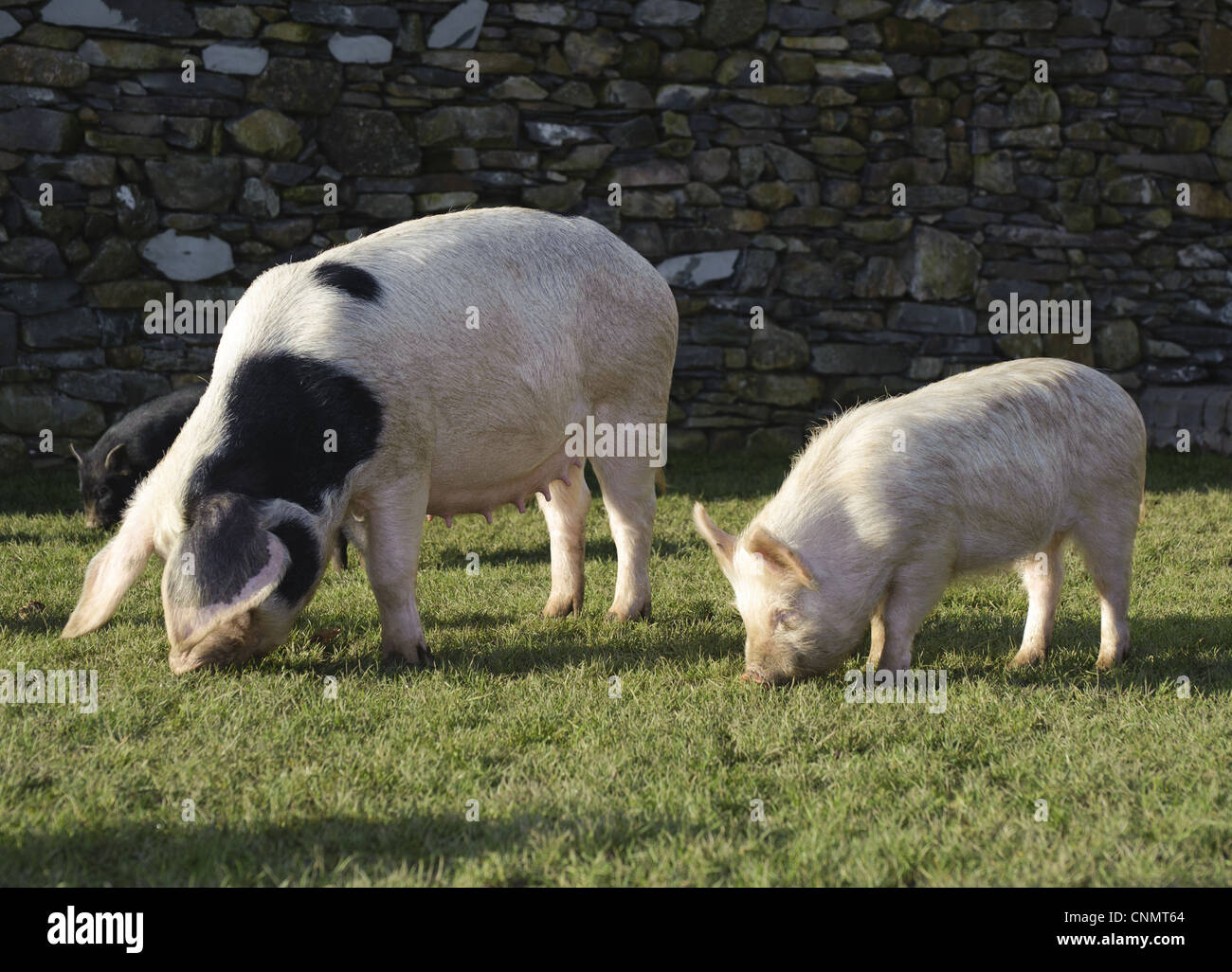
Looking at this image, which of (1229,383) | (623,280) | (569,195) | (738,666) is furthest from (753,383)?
(738,666)

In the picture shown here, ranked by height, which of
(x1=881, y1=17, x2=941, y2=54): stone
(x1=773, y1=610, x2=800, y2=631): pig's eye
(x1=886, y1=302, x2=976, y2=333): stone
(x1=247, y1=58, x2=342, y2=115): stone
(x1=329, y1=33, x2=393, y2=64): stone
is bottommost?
(x1=773, y1=610, x2=800, y2=631): pig's eye

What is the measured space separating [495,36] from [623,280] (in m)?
5.33

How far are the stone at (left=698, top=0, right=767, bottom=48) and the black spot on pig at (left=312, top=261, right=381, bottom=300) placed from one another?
21.1 feet

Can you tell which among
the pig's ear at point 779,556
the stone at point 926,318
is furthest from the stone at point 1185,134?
the pig's ear at point 779,556

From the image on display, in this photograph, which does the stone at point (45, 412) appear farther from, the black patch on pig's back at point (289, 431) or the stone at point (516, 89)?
the black patch on pig's back at point (289, 431)

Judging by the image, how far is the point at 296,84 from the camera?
30.4 ft

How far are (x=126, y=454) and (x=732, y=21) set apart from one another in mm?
5910

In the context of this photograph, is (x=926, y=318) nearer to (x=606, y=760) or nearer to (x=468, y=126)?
(x=468, y=126)

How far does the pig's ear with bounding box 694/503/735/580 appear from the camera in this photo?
4.24 meters

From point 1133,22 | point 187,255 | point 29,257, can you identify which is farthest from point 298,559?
point 1133,22

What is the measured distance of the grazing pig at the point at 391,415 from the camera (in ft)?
13.2

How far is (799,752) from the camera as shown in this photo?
3605 mm

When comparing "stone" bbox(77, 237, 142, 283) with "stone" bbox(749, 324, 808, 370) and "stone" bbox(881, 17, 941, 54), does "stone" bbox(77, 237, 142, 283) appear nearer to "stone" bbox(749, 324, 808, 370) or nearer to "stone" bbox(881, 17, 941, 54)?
"stone" bbox(749, 324, 808, 370)

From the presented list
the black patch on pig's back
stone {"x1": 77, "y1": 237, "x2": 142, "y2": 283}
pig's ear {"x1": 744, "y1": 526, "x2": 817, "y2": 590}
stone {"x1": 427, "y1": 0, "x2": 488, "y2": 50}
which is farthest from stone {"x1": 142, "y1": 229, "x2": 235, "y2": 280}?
pig's ear {"x1": 744, "y1": 526, "x2": 817, "y2": 590}
